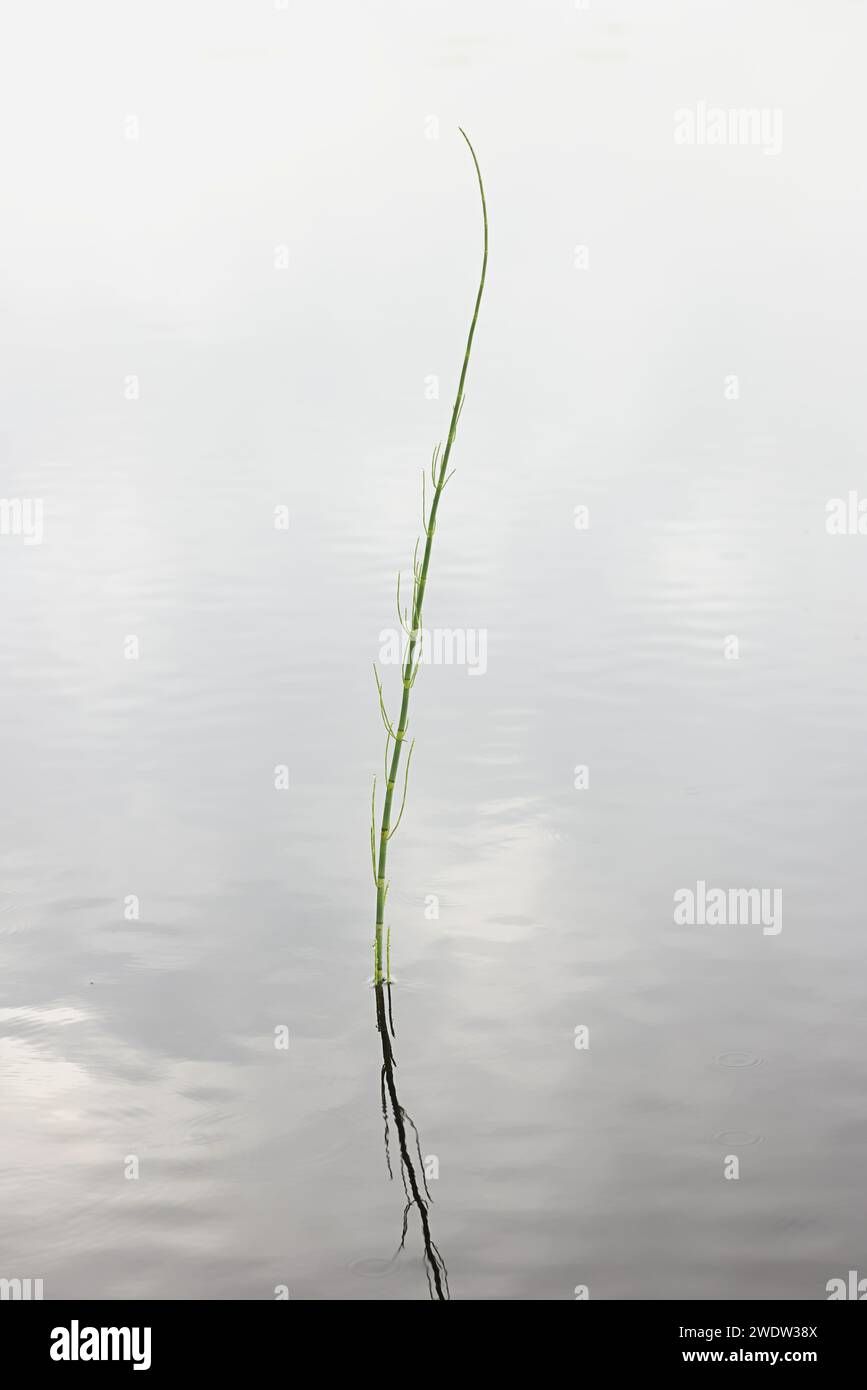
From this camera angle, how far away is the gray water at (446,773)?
3961 millimetres

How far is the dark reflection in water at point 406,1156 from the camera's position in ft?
12.1

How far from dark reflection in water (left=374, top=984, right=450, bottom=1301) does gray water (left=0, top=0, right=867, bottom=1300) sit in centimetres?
3

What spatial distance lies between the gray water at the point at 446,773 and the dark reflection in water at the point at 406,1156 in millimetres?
26

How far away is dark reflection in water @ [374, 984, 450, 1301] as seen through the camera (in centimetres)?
370

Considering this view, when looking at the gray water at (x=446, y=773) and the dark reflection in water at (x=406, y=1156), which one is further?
the gray water at (x=446, y=773)

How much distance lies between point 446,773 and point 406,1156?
2.73 m

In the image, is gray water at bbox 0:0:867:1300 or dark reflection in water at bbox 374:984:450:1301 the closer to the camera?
dark reflection in water at bbox 374:984:450:1301

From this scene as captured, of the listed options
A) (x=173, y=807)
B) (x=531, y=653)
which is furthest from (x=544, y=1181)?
(x=531, y=653)

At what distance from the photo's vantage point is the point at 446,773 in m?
6.73
